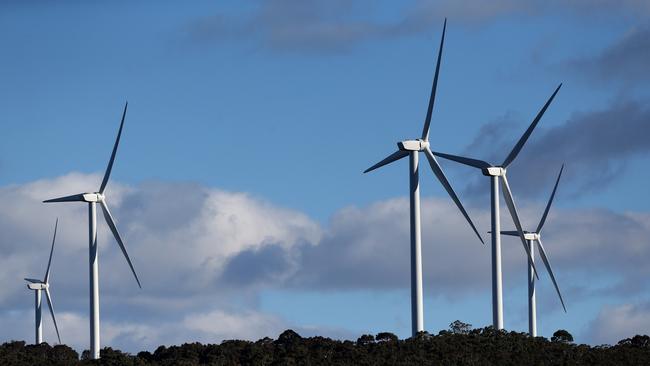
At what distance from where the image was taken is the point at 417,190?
134875mm

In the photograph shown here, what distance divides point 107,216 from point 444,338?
37.9 meters

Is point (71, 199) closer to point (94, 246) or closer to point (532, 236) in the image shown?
point (94, 246)

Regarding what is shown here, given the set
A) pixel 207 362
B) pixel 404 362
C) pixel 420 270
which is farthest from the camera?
pixel 207 362

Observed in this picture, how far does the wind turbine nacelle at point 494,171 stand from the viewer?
14638cm

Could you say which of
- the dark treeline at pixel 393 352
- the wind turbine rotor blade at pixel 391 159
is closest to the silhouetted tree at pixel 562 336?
the dark treeline at pixel 393 352

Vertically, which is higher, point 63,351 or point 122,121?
point 122,121

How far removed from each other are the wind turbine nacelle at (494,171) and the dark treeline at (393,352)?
16.5 m

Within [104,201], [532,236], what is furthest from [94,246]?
[532,236]

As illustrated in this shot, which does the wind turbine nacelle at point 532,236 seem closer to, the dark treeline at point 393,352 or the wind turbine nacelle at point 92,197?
the dark treeline at point 393,352

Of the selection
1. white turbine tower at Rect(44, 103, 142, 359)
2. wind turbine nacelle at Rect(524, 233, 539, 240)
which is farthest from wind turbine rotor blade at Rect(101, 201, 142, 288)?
wind turbine nacelle at Rect(524, 233, 539, 240)

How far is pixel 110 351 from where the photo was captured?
163m

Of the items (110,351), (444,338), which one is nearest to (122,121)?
(110,351)

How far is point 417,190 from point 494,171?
47.0 feet

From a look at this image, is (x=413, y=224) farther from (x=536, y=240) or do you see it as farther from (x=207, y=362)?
(x=536, y=240)
